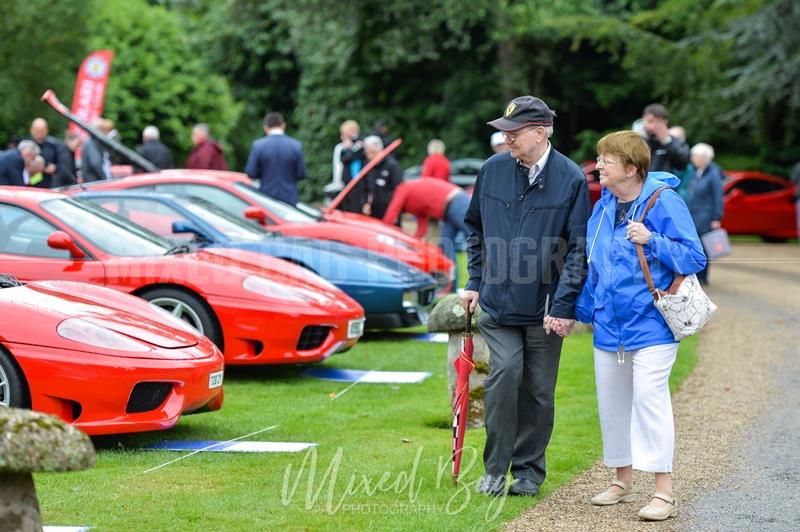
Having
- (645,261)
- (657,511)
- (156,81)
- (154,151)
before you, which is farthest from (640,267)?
(156,81)

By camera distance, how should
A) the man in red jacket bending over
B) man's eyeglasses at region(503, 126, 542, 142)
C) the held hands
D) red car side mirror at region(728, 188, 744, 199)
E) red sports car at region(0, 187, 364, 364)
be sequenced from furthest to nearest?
red car side mirror at region(728, 188, 744, 199) < the man in red jacket bending over < red sports car at region(0, 187, 364, 364) < man's eyeglasses at region(503, 126, 542, 142) < the held hands

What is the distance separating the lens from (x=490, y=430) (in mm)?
5984

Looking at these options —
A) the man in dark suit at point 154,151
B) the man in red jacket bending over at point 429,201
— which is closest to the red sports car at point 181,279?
the man in red jacket bending over at point 429,201

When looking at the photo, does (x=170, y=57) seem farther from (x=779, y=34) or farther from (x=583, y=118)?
(x=779, y=34)

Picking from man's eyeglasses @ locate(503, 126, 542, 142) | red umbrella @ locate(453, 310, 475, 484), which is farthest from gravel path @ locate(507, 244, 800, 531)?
man's eyeglasses @ locate(503, 126, 542, 142)

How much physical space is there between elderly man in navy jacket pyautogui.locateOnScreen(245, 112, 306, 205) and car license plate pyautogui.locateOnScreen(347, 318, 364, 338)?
5942 millimetres

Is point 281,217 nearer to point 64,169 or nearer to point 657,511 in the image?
point 64,169

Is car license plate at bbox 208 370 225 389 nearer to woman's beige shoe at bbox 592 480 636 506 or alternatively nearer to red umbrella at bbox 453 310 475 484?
red umbrella at bbox 453 310 475 484

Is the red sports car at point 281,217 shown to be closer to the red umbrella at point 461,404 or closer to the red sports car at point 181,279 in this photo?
the red sports car at point 181,279

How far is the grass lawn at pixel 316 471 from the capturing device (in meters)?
5.56

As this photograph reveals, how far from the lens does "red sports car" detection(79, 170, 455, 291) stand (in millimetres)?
12383

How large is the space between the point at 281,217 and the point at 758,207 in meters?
15.8

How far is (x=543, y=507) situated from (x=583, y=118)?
34.5m

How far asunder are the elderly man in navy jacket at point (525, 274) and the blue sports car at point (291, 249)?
16.4 ft
